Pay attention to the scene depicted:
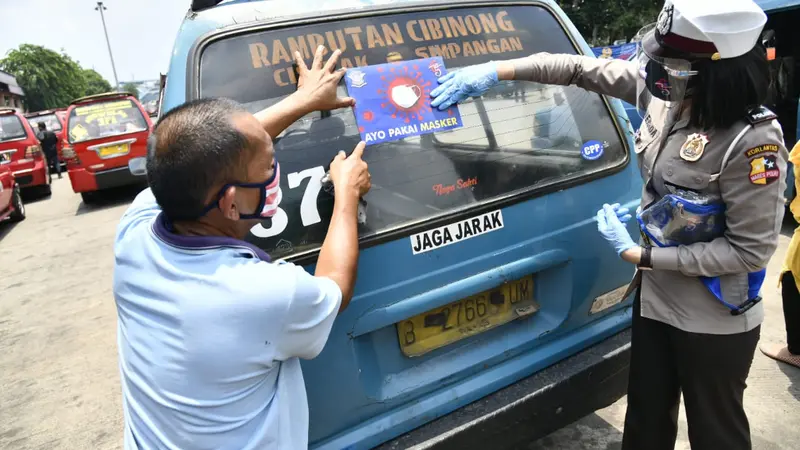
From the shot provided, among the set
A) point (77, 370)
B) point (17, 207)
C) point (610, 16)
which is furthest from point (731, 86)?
point (610, 16)

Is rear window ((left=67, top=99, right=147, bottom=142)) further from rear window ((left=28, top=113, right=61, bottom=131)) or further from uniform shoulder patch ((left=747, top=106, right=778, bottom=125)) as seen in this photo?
uniform shoulder patch ((left=747, top=106, right=778, bottom=125))

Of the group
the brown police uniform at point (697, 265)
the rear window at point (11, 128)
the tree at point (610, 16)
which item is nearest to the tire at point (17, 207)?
Answer: the rear window at point (11, 128)

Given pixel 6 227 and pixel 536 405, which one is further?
pixel 6 227

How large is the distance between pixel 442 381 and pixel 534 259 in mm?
575

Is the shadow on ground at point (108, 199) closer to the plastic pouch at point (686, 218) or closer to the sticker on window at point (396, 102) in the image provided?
the sticker on window at point (396, 102)

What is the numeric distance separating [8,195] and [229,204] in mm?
9714

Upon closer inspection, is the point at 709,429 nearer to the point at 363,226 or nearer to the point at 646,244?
the point at 646,244

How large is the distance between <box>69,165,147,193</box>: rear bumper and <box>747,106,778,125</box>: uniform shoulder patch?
9.54 metres

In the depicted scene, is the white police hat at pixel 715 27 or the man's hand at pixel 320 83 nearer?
the white police hat at pixel 715 27

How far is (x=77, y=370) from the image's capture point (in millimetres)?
4188

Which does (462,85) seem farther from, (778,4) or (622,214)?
(778,4)

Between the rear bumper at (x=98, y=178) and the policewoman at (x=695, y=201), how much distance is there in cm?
896

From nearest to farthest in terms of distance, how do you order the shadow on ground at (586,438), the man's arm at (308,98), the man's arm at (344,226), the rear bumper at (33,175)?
the man's arm at (344,226) < the man's arm at (308,98) < the shadow on ground at (586,438) < the rear bumper at (33,175)

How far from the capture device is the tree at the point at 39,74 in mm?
46750
